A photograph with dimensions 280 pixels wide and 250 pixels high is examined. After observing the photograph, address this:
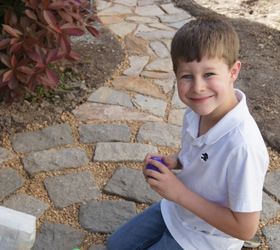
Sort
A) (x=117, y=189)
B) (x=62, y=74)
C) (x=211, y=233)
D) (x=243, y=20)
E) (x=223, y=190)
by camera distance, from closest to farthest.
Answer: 1. (x=223, y=190)
2. (x=211, y=233)
3. (x=117, y=189)
4. (x=62, y=74)
5. (x=243, y=20)

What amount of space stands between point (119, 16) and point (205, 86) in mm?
3646

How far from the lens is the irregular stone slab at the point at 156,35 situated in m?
4.77

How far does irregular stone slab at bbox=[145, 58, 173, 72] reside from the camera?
4211mm

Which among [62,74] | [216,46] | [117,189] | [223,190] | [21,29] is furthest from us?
[62,74]

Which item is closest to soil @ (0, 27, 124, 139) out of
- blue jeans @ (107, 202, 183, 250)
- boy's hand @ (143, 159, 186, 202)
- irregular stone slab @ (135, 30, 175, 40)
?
irregular stone slab @ (135, 30, 175, 40)

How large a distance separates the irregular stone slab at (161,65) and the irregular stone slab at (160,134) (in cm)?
85

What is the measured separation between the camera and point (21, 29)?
327cm

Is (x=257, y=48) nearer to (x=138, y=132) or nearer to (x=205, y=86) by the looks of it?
(x=138, y=132)

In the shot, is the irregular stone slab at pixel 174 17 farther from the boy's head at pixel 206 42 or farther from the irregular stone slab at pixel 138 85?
the boy's head at pixel 206 42

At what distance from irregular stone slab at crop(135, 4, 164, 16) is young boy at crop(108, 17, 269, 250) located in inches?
136

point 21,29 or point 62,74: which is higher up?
point 21,29

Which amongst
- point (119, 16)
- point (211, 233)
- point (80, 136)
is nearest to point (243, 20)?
point (119, 16)

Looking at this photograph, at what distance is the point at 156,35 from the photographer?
4.82 m

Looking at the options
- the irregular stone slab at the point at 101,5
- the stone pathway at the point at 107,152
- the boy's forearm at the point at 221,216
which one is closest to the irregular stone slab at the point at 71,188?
the stone pathway at the point at 107,152
